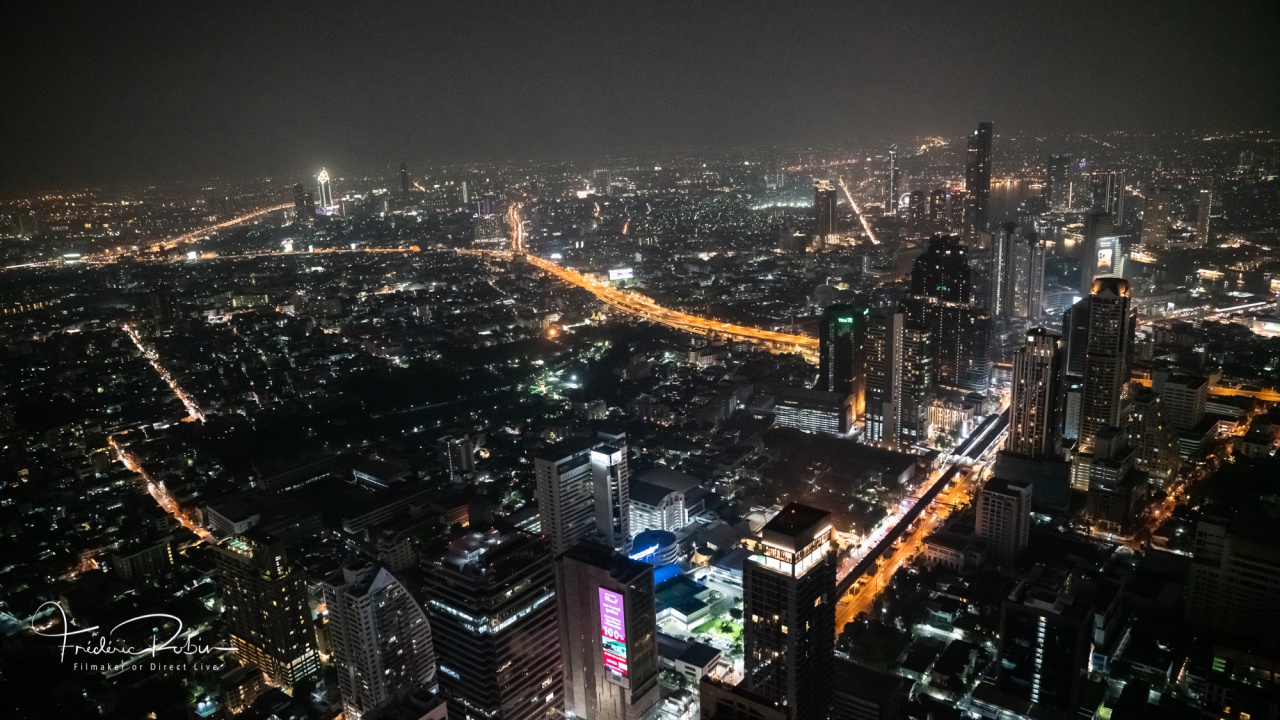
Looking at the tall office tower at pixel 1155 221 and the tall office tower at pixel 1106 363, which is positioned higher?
the tall office tower at pixel 1155 221

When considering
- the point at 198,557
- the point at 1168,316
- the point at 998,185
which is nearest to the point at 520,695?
the point at 198,557

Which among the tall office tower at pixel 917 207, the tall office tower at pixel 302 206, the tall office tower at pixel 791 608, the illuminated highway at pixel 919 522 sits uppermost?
the tall office tower at pixel 302 206

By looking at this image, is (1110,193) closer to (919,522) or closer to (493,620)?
(919,522)

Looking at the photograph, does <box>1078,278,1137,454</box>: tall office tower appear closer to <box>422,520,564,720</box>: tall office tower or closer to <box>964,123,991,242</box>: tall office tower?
<box>422,520,564,720</box>: tall office tower

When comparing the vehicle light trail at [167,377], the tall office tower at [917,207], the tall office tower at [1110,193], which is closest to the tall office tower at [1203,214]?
the tall office tower at [1110,193]

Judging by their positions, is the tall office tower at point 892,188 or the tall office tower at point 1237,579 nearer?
the tall office tower at point 1237,579

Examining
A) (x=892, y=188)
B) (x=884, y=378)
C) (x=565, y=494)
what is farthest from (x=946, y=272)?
(x=892, y=188)

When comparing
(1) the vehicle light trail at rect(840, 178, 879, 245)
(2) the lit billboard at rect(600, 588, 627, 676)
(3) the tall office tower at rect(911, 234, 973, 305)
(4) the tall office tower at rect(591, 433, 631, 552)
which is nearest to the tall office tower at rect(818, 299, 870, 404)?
(3) the tall office tower at rect(911, 234, 973, 305)

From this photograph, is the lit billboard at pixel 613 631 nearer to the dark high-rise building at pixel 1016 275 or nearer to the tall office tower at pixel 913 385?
the tall office tower at pixel 913 385
